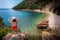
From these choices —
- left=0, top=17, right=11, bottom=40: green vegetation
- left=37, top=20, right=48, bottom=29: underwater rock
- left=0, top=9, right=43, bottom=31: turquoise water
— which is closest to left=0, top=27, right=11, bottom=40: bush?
left=0, top=17, right=11, bottom=40: green vegetation

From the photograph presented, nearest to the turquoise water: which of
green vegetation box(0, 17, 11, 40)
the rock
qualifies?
green vegetation box(0, 17, 11, 40)

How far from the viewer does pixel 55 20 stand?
3.15 meters

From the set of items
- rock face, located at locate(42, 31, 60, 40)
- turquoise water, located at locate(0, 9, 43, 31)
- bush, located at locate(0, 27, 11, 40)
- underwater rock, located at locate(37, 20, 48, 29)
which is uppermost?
turquoise water, located at locate(0, 9, 43, 31)

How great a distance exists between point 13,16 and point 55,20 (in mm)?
820

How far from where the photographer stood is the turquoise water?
314 cm

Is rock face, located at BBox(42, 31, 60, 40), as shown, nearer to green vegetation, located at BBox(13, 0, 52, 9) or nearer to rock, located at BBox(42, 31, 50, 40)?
rock, located at BBox(42, 31, 50, 40)

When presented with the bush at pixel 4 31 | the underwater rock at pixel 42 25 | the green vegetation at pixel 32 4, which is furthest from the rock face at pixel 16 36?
the green vegetation at pixel 32 4

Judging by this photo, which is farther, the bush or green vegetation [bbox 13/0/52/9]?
green vegetation [bbox 13/0/52/9]

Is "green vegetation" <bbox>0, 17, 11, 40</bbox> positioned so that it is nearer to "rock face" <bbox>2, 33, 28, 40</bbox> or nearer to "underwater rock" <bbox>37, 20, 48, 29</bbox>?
"rock face" <bbox>2, 33, 28, 40</bbox>

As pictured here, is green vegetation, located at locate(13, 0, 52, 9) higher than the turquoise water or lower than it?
higher

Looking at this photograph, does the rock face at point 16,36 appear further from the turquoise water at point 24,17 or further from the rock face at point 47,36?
the rock face at point 47,36

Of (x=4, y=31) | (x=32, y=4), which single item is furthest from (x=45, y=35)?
(x=4, y=31)

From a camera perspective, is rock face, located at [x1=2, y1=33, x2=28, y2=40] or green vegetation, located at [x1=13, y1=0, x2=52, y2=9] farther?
green vegetation, located at [x1=13, y1=0, x2=52, y2=9]

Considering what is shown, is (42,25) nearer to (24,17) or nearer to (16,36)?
(24,17)
